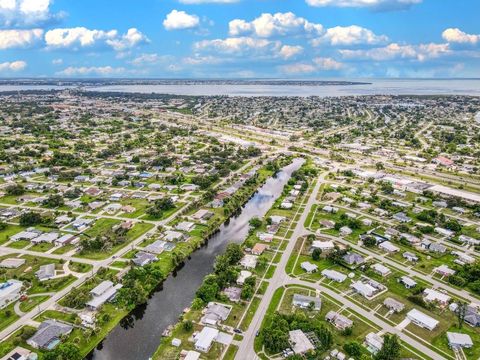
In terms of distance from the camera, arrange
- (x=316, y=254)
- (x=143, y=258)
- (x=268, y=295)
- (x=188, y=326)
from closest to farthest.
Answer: (x=188, y=326)
(x=268, y=295)
(x=143, y=258)
(x=316, y=254)

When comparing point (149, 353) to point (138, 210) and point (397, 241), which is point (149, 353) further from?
point (397, 241)

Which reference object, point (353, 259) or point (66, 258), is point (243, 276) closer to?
point (353, 259)

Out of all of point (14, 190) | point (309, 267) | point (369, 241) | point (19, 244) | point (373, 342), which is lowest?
point (373, 342)

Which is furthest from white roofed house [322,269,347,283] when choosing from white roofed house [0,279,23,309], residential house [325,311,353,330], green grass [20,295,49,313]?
white roofed house [0,279,23,309]

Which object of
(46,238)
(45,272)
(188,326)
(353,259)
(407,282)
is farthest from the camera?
(46,238)

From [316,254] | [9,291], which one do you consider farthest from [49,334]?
[316,254]

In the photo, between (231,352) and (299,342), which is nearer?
(231,352)

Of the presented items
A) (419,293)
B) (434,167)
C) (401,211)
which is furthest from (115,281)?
(434,167)
